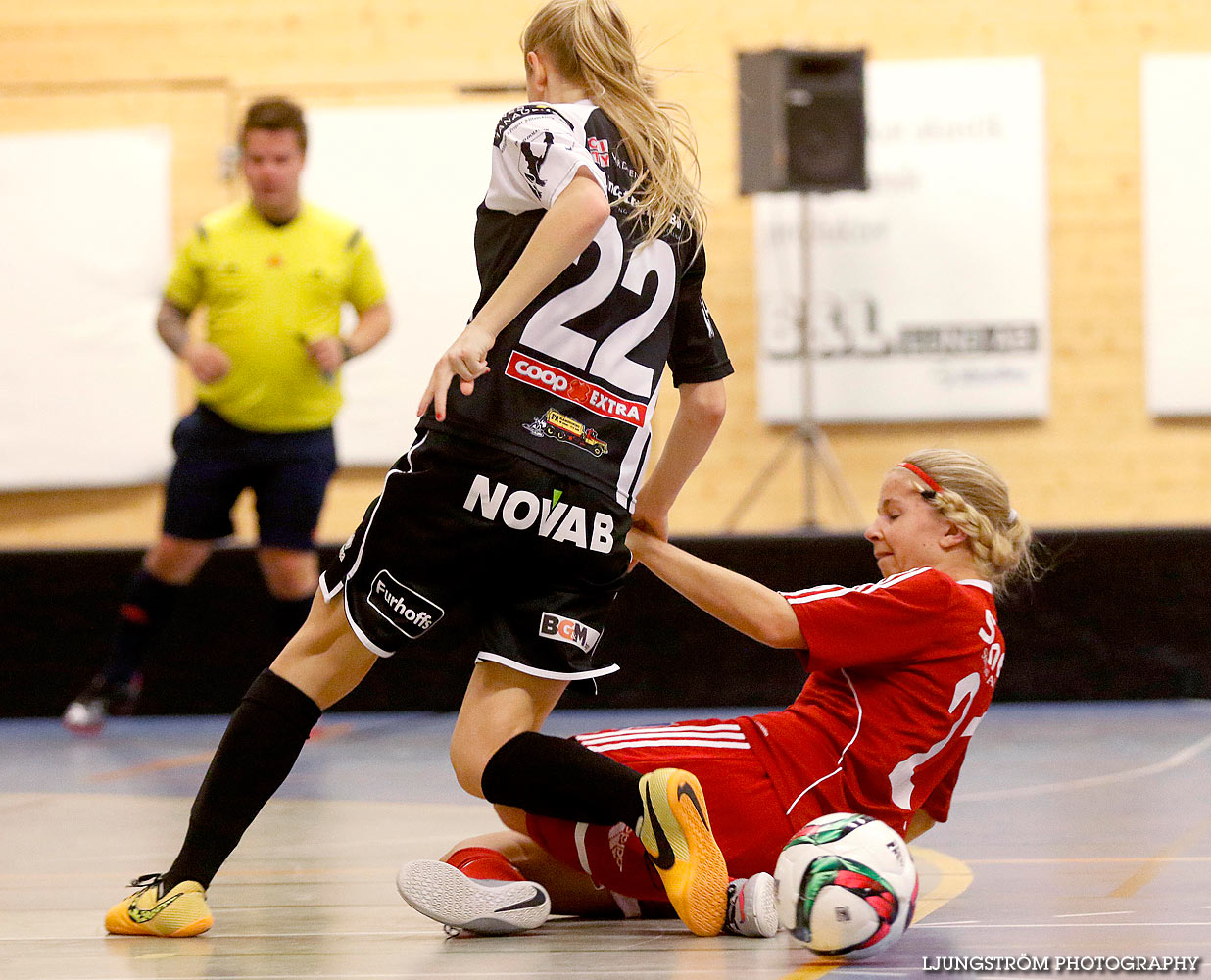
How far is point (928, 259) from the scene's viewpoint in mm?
7109

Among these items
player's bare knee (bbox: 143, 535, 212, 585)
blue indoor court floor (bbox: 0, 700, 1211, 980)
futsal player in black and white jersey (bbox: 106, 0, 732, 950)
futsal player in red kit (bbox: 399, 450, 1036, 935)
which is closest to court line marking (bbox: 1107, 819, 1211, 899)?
blue indoor court floor (bbox: 0, 700, 1211, 980)

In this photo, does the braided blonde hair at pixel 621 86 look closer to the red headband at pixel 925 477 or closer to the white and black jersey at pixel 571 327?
the white and black jersey at pixel 571 327

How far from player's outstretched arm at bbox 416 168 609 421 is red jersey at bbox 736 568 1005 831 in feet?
2.00

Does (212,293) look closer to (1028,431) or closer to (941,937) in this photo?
(941,937)

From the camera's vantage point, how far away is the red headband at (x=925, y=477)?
2.34m

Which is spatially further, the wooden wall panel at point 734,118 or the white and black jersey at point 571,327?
the wooden wall panel at point 734,118

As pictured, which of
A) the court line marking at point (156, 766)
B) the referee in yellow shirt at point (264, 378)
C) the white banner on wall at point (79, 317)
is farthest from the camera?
the white banner on wall at point (79, 317)

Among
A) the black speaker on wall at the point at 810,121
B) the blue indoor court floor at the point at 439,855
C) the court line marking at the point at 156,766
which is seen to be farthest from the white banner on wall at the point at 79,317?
the court line marking at the point at 156,766

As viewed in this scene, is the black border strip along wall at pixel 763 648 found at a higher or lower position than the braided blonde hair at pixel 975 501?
lower

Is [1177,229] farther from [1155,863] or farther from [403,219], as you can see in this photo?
[1155,863]

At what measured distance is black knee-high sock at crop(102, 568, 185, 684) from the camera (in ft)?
16.2

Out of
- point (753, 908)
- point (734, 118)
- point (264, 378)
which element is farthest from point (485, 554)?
point (734, 118)

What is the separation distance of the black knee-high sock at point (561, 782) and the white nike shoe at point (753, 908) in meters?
0.20

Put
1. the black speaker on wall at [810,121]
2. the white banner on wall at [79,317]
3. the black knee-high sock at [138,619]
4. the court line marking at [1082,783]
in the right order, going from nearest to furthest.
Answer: the court line marking at [1082,783] < the black knee-high sock at [138,619] < the black speaker on wall at [810,121] < the white banner on wall at [79,317]
